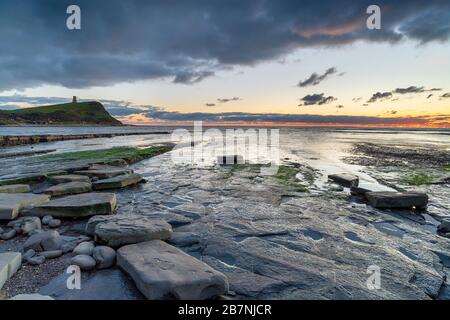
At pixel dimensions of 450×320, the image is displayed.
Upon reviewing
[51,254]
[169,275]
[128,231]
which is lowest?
[51,254]

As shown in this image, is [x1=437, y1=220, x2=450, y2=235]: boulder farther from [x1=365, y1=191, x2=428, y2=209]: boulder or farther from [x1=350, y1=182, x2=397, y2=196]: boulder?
[x1=350, y1=182, x2=397, y2=196]: boulder

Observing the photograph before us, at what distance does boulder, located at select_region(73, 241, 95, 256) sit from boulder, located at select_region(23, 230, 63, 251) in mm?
397

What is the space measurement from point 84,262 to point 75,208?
2519mm

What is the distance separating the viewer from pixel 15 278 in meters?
3.51

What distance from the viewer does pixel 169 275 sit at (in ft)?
10.7

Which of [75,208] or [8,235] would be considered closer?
[8,235]

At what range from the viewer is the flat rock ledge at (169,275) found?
3.04 metres

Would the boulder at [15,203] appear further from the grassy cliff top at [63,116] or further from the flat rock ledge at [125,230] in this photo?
the grassy cliff top at [63,116]

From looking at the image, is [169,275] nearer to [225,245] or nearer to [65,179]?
[225,245]

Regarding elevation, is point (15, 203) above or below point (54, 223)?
above

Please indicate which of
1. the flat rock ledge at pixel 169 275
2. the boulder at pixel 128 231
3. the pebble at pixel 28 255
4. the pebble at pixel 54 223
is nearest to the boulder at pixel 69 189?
the pebble at pixel 54 223

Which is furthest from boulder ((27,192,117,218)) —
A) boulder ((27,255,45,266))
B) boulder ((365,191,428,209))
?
boulder ((365,191,428,209))

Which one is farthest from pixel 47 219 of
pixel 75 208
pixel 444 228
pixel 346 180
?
pixel 346 180
